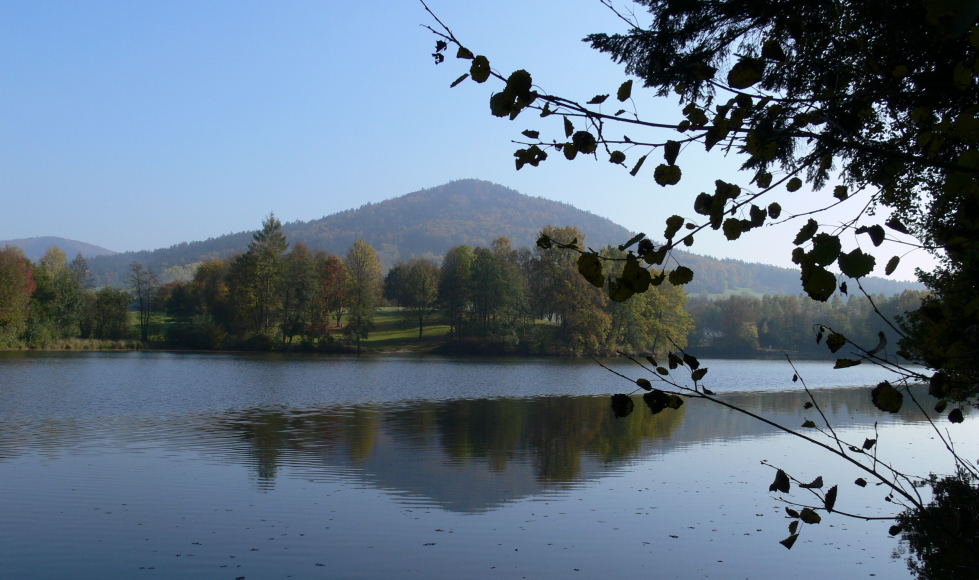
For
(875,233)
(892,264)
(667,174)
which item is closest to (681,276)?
(667,174)

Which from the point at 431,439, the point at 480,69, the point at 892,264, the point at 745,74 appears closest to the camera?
the point at 745,74

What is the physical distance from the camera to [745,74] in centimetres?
174

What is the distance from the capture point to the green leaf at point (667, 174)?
1.80 metres

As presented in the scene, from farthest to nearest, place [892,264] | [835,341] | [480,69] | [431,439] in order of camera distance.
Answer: [431,439] < [835,341] < [892,264] < [480,69]

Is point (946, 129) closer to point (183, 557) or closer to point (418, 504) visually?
point (183, 557)

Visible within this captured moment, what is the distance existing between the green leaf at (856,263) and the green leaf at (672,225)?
1.33ft

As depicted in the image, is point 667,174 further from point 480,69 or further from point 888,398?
point 888,398

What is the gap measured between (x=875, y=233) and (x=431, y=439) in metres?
13.2

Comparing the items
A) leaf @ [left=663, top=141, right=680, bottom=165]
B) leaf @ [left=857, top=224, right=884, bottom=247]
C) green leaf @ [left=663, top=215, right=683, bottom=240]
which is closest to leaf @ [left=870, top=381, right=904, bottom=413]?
leaf @ [left=857, top=224, right=884, bottom=247]

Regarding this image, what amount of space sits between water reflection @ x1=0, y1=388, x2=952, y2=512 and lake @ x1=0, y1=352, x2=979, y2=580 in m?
0.07

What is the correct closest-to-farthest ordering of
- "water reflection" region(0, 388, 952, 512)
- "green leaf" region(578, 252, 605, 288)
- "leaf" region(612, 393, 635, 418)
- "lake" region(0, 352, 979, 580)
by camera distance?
1. "green leaf" region(578, 252, 605, 288)
2. "leaf" region(612, 393, 635, 418)
3. "lake" region(0, 352, 979, 580)
4. "water reflection" region(0, 388, 952, 512)

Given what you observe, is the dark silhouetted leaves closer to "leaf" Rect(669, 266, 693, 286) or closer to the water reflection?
"leaf" Rect(669, 266, 693, 286)

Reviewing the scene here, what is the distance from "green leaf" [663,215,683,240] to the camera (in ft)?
5.96

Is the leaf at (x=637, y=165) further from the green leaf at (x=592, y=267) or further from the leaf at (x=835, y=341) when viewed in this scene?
the leaf at (x=835, y=341)
